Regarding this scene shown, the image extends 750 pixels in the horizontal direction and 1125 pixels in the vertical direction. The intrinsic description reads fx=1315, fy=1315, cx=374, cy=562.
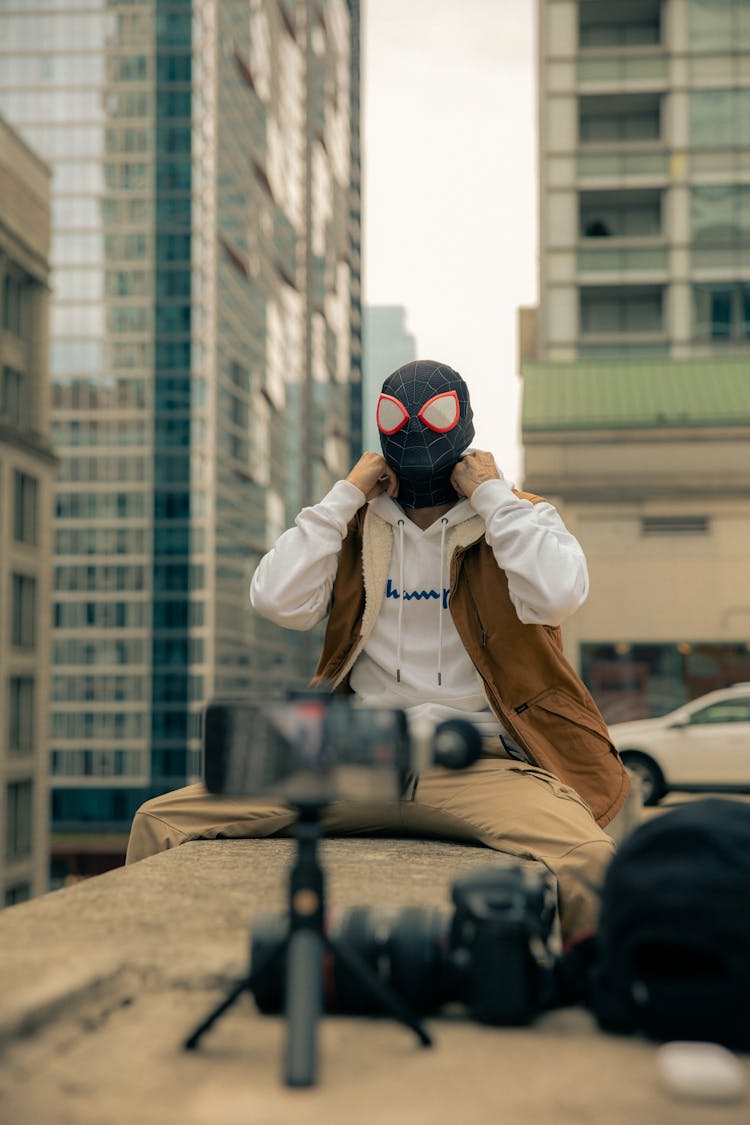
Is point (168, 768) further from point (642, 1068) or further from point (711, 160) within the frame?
point (642, 1068)

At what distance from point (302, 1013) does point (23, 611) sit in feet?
164

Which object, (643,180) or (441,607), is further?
(643,180)

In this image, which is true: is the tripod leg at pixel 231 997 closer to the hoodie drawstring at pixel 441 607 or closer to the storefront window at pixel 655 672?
the hoodie drawstring at pixel 441 607

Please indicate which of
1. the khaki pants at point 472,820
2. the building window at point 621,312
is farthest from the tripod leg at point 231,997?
the building window at point 621,312

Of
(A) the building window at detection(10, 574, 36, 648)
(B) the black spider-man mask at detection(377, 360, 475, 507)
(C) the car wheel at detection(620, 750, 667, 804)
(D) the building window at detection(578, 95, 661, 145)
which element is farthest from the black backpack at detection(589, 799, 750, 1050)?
(A) the building window at detection(10, 574, 36, 648)

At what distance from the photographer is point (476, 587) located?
3.67 metres

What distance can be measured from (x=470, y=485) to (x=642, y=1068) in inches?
81.5

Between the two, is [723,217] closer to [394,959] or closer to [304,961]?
[394,959]

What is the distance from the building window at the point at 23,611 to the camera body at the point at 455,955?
48264 millimetres

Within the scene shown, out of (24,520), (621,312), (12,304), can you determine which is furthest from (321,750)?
(12,304)

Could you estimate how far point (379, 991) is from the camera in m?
1.86

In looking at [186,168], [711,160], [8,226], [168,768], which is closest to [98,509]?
[168,768]

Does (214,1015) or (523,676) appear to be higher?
(523,676)

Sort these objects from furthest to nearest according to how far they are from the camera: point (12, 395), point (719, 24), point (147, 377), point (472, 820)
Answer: point (147, 377) → point (12, 395) → point (719, 24) → point (472, 820)
